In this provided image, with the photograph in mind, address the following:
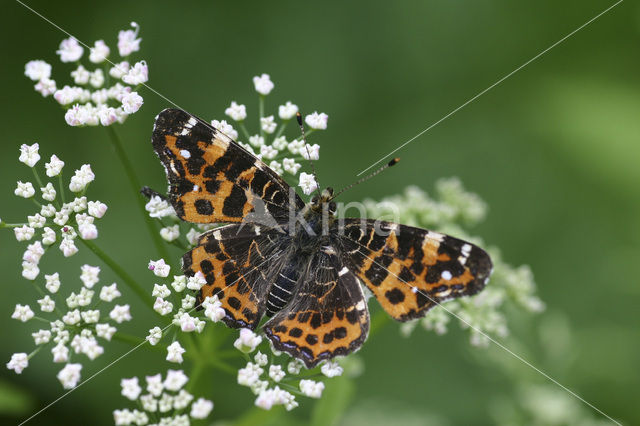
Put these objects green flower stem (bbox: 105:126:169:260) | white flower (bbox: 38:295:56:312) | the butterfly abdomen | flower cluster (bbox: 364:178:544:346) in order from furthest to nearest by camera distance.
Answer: flower cluster (bbox: 364:178:544:346), green flower stem (bbox: 105:126:169:260), the butterfly abdomen, white flower (bbox: 38:295:56:312)

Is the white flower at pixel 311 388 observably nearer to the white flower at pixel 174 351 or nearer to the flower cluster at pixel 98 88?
the white flower at pixel 174 351

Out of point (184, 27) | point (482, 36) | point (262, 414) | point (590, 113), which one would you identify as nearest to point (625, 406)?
point (590, 113)

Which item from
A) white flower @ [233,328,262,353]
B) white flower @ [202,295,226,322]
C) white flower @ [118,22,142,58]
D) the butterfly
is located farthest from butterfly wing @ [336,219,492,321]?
white flower @ [118,22,142,58]

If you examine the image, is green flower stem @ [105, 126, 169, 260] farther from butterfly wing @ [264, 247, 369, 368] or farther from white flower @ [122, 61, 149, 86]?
butterfly wing @ [264, 247, 369, 368]

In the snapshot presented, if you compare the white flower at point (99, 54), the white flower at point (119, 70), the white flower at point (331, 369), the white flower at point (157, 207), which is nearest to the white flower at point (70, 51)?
the white flower at point (99, 54)

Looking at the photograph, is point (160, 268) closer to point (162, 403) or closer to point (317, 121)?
point (162, 403)

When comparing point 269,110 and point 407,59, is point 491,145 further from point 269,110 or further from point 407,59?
point 269,110
